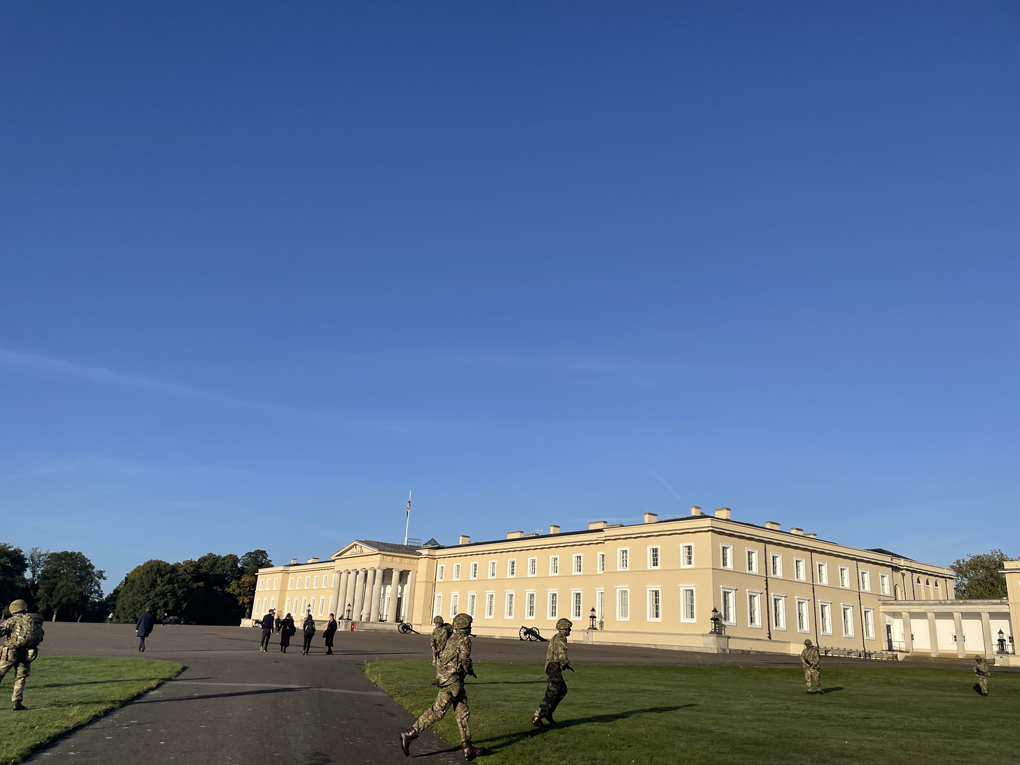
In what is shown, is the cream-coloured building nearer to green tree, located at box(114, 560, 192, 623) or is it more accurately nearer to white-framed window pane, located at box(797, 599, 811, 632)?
white-framed window pane, located at box(797, 599, 811, 632)

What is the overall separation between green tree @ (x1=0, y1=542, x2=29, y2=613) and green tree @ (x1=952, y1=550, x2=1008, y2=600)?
125723 mm

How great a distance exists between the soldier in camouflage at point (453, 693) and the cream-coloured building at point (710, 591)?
44393mm

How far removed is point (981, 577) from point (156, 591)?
372ft

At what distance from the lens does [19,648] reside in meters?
13.3

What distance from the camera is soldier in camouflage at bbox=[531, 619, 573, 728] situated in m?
13.2

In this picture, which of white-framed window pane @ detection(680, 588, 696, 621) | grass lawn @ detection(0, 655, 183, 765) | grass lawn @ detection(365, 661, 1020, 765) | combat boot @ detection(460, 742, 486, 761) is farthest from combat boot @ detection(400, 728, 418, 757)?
white-framed window pane @ detection(680, 588, 696, 621)

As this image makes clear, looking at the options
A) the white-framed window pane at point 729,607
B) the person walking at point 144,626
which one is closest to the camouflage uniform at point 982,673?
the person walking at point 144,626

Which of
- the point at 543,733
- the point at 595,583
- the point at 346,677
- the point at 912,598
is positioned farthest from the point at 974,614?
the point at 543,733

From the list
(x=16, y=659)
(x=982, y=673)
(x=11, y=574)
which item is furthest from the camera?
(x=11, y=574)

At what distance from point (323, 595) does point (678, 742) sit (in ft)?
349

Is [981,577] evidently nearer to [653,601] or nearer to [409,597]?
[653,601]

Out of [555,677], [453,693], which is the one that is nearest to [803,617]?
[555,677]

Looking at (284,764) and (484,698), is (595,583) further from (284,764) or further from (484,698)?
(284,764)

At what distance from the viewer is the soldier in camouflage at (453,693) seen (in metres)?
10.6
